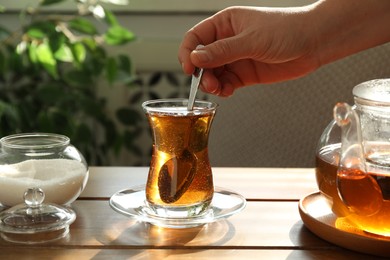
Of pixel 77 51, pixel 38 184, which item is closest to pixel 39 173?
pixel 38 184

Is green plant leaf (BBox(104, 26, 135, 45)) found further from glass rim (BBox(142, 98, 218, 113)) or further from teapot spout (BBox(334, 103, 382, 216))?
teapot spout (BBox(334, 103, 382, 216))

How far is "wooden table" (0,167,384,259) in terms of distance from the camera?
2.84ft

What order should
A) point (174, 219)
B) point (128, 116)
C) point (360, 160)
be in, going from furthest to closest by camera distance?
point (128, 116) → point (174, 219) → point (360, 160)

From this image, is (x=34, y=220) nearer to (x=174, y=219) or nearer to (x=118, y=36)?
(x=174, y=219)

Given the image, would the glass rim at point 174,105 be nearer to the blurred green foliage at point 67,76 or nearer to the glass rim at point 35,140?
the glass rim at point 35,140

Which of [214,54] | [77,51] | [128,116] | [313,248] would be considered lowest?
[128,116]

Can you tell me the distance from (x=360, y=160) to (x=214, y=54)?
1.02 ft

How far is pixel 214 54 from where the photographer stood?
1053mm

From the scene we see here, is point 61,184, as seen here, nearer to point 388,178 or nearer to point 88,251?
point 88,251

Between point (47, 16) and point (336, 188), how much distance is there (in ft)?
5.33

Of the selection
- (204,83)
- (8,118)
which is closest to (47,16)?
(8,118)

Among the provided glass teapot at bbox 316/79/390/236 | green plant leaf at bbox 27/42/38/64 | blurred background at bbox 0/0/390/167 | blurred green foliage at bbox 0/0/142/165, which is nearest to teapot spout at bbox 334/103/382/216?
glass teapot at bbox 316/79/390/236

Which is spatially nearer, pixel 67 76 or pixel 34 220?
pixel 34 220

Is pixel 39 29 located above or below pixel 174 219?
above
